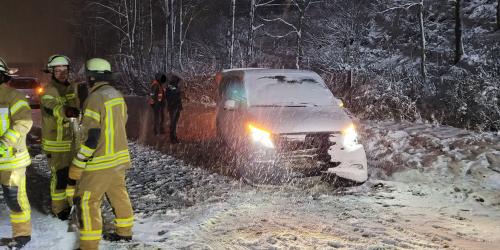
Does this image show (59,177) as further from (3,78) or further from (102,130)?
(102,130)

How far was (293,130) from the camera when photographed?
6.28 meters

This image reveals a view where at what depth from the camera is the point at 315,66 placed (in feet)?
75.2

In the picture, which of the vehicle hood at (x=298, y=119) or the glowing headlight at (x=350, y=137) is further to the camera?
the glowing headlight at (x=350, y=137)

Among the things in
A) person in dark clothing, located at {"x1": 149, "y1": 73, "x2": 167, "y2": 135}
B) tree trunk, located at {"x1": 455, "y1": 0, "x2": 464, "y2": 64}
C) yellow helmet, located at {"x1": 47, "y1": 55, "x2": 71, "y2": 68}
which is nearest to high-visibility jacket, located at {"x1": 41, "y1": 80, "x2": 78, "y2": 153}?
A: yellow helmet, located at {"x1": 47, "y1": 55, "x2": 71, "y2": 68}

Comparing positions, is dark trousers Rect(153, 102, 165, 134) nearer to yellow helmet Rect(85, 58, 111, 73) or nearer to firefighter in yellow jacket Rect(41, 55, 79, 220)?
firefighter in yellow jacket Rect(41, 55, 79, 220)

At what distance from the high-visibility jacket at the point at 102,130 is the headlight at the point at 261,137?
2.54 m

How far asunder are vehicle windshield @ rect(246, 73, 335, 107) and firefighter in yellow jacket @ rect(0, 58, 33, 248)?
378 cm

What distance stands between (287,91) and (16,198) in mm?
4662

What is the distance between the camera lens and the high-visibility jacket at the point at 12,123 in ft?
13.5

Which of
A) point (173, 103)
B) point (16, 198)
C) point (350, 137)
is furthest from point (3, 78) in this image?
point (173, 103)

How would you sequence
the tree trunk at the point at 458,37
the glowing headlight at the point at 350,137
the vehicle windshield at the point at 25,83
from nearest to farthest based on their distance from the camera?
the glowing headlight at the point at 350,137 < the vehicle windshield at the point at 25,83 < the tree trunk at the point at 458,37

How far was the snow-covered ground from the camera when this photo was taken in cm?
460

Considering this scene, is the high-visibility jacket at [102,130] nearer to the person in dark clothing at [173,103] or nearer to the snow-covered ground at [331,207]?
the snow-covered ground at [331,207]

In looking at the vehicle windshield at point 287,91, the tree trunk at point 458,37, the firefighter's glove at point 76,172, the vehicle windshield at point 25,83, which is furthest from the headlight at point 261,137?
the tree trunk at point 458,37
